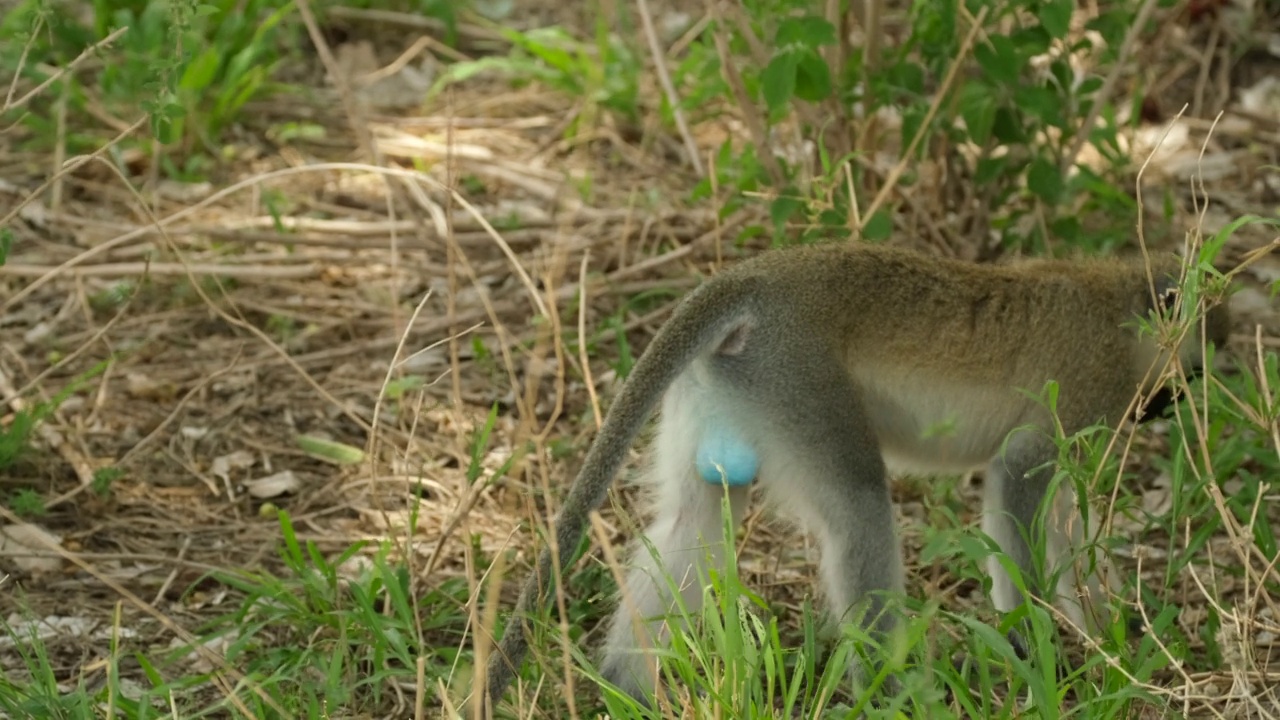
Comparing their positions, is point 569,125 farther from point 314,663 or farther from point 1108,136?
point 314,663

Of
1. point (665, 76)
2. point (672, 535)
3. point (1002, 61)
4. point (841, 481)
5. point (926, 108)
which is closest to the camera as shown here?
point (841, 481)

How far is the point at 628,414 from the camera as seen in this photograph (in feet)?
12.7

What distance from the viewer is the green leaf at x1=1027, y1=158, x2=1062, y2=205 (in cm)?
574

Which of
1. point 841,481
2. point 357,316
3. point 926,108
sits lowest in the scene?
point 357,316

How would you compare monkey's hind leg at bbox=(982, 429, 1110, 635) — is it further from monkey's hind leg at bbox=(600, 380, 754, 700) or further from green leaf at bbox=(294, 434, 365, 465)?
green leaf at bbox=(294, 434, 365, 465)

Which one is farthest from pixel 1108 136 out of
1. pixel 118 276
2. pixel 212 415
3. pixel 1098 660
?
pixel 118 276

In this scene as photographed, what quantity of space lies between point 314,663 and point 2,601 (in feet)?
3.38

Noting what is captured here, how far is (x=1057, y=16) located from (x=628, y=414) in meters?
2.35

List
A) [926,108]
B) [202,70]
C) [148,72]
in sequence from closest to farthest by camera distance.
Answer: [926,108], [148,72], [202,70]

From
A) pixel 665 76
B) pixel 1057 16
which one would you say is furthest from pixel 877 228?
pixel 665 76

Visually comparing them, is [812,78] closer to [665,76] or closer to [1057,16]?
[1057,16]

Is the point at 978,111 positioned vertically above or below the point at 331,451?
above

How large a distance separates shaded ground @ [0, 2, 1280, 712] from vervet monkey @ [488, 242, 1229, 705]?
0.35 meters

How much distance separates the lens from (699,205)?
6.79 metres
